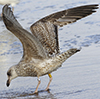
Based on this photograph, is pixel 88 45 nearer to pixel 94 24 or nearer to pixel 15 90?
pixel 94 24

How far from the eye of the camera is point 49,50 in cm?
551

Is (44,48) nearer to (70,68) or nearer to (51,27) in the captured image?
(51,27)

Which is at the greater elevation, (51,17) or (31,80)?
(51,17)

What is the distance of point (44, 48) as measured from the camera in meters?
5.46

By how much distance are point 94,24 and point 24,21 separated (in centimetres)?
267

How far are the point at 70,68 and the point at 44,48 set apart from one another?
2.58 ft

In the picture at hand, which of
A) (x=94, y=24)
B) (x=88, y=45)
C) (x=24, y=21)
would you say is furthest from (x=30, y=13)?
(x=88, y=45)

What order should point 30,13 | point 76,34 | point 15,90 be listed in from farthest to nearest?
point 30,13
point 76,34
point 15,90

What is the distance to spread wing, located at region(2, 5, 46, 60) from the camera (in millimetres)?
4687

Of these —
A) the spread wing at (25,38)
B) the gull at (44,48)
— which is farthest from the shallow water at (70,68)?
the spread wing at (25,38)

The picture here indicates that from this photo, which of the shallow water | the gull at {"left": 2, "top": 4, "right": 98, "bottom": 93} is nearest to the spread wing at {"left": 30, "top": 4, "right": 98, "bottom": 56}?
the gull at {"left": 2, "top": 4, "right": 98, "bottom": 93}

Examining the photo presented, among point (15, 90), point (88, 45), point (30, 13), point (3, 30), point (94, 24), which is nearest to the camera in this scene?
point (15, 90)

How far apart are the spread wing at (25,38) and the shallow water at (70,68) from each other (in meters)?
0.54

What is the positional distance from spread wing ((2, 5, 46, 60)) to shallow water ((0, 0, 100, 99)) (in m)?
0.54
